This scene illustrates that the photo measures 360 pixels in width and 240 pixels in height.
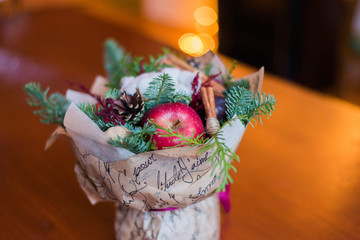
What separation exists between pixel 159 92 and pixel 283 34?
1633 mm

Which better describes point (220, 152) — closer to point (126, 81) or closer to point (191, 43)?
point (126, 81)

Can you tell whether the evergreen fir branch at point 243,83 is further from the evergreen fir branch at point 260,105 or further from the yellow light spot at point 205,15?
the yellow light spot at point 205,15

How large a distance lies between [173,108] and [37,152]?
0.43 m

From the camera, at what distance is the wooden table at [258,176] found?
608mm

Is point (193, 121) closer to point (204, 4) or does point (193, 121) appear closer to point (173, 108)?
point (173, 108)

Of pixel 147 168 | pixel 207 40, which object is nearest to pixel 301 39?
pixel 207 40

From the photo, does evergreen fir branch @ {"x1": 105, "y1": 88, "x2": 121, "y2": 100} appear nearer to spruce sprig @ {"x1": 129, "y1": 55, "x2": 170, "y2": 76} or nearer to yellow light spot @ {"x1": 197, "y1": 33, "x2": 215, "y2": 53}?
spruce sprig @ {"x1": 129, "y1": 55, "x2": 170, "y2": 76}

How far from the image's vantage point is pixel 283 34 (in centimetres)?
197

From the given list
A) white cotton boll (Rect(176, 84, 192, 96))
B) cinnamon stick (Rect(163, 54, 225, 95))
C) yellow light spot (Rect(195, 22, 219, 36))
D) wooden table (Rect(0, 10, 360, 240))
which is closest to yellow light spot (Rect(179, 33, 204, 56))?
yellow light spot (Rect(195, 22, 219, 36))

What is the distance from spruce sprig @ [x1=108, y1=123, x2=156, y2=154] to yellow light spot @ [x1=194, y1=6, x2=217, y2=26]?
269cm

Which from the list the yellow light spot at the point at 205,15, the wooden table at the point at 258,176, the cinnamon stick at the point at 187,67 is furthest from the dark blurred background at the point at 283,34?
the cinnamon stick at the point at 187,67

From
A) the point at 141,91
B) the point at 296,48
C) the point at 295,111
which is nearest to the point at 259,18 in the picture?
the point at 296,48

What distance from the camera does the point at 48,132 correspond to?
0.84 m

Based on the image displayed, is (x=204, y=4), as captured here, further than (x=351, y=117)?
Yes
